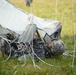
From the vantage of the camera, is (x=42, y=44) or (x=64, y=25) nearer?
(x=42, y=44)

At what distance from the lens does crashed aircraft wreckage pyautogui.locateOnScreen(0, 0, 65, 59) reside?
23.1 feet

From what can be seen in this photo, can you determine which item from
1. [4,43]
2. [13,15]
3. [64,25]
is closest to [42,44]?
[4,43]

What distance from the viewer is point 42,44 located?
732cm

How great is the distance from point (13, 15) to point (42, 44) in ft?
4.57

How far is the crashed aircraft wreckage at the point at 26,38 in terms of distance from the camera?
7.05 metres

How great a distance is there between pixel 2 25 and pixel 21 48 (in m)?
1.05

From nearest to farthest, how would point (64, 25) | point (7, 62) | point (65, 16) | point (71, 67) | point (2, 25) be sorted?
point (71, 67), point (7, 62), point (2, 25), point (64, 25), point (65, 16)

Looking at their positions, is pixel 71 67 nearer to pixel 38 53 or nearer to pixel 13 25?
pixel 38 53

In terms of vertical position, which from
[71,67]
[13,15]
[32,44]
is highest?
[13,15]

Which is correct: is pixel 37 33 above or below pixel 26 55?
above

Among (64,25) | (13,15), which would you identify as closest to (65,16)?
(64,25)

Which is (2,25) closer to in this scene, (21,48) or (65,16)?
(21,48)

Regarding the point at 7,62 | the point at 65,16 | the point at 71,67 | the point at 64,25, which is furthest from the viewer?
the point at 65,16

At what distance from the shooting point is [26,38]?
276 inches
